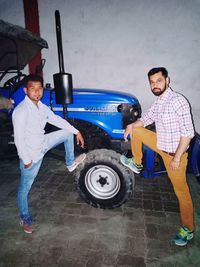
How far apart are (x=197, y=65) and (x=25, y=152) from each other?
18.3 feet

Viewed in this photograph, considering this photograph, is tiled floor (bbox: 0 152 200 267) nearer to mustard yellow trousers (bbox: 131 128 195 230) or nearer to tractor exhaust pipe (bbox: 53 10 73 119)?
mustard yellow trousers (bbox: 131 128 195 230)

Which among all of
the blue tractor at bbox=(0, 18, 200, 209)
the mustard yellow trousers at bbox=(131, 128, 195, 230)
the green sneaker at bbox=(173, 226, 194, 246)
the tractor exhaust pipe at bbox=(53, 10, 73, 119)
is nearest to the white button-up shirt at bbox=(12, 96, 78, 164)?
the tractor exhaust pipe at bbox=(53, 10, 73, 119)

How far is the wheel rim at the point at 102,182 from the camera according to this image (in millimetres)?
3444

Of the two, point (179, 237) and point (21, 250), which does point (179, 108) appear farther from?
point (21, 250)

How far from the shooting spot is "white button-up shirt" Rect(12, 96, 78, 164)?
2.48 metres

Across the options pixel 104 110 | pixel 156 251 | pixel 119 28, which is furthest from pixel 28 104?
pixel 119 28

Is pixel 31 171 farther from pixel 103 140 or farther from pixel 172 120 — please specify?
pixel 172 120

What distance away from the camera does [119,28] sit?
20.2 feet

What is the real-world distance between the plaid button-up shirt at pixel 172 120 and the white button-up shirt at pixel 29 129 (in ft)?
5.08

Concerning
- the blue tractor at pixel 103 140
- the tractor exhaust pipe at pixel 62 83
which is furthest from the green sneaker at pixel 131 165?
the tractor exhaust pipe at pixel 62 83

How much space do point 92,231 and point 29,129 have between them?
5.46 feet

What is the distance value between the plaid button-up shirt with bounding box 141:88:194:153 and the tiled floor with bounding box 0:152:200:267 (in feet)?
4.11

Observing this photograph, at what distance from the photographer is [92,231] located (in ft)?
9.74

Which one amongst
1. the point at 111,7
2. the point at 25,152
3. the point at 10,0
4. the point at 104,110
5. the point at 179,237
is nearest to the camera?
the point at 25,152
